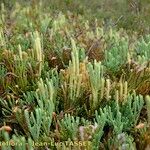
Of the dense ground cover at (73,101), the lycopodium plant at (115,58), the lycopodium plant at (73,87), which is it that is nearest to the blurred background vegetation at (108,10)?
the lycopodium plant at (115,58)

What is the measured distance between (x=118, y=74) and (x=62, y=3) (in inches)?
201

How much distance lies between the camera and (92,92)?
Answer: 2.74 metres

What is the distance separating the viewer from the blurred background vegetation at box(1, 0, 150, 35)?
24.1ft

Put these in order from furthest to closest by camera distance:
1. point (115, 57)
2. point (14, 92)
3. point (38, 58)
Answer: point (115, 57)
point (38, 58)
point (14, 92)

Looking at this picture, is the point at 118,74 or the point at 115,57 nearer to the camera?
the point at 118,74

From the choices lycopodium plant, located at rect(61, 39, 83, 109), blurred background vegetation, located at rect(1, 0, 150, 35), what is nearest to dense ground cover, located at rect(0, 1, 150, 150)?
lycopodium plant, located at rect(61, 39, 83, 109)

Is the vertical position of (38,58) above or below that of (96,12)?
above

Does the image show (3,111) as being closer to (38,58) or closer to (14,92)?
(14,92)

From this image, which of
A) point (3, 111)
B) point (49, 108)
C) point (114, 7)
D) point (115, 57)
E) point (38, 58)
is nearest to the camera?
point (49, 108)

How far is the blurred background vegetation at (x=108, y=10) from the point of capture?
736 centimetres

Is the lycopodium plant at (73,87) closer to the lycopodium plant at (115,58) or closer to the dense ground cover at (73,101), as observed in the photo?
the dense ground cover at (73,101)

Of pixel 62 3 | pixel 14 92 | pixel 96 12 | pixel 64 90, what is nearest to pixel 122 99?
pixel 64 90

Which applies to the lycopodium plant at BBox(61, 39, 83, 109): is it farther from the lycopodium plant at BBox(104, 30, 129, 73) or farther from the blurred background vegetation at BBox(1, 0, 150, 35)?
the blurred background vegetation at BBox(1, 0, 150, 35)

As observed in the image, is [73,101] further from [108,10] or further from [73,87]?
[108,10]
